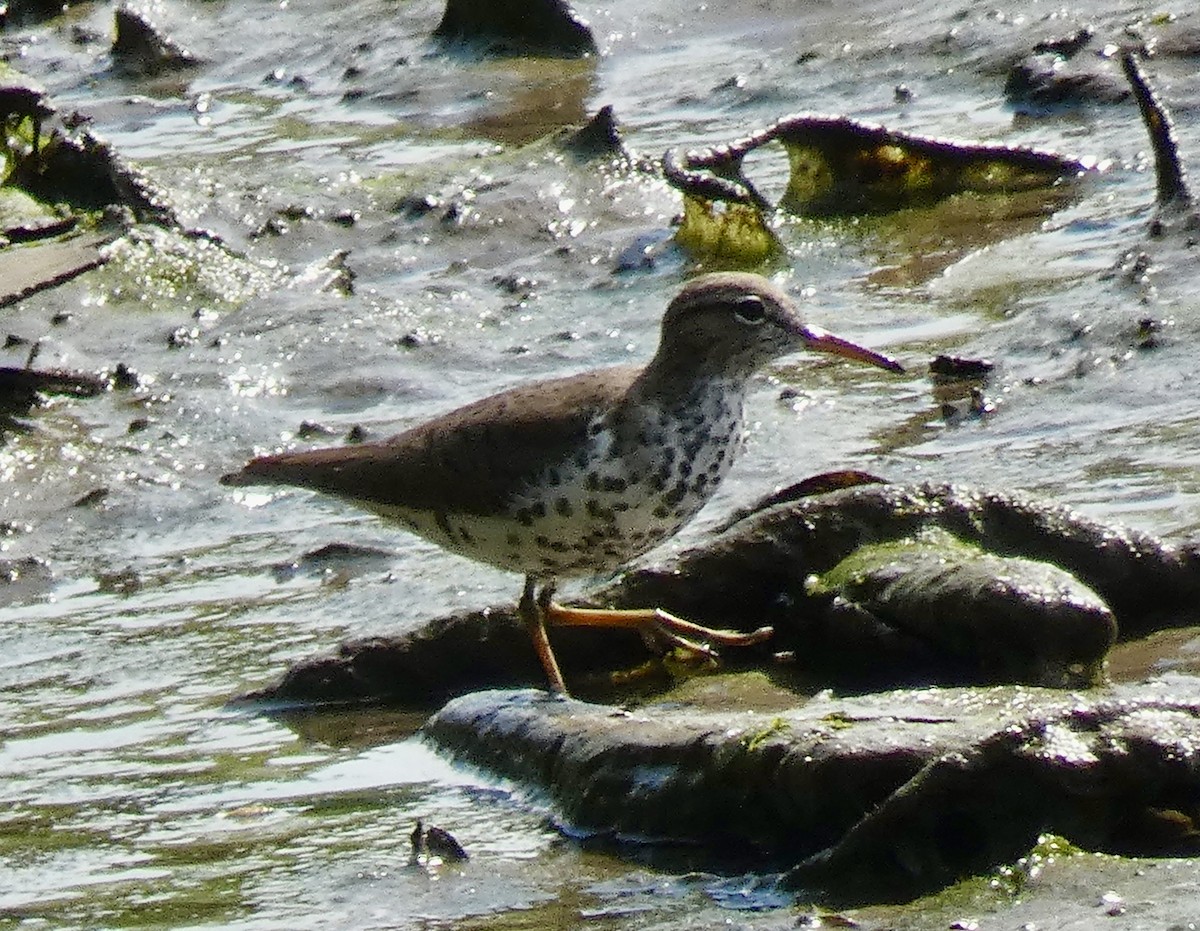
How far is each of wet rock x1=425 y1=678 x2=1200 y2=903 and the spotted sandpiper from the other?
140 cm

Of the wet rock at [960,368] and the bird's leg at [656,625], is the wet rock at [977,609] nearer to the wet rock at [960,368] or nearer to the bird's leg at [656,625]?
the bird's leg at [656,625]

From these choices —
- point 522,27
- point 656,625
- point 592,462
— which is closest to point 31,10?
point 522,27

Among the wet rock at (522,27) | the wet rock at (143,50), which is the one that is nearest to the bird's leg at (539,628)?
the wet rock at (522,27)

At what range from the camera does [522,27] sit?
620 inches

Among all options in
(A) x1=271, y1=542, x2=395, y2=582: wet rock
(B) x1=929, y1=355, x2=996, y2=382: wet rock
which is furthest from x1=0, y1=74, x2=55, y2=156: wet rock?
(B) x1=929, y1=355, x2=996, y2=382: wet rock

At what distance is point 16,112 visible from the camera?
1249 cm

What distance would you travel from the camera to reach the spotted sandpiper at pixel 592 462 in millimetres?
6902

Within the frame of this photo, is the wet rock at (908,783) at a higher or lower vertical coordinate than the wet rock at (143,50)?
lower

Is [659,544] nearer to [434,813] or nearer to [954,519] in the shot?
[954,519]

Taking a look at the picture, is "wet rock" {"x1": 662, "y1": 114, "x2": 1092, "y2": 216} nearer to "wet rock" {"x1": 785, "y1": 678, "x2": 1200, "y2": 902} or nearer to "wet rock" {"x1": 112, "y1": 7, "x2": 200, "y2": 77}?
"wet rock" {"x1": 112, "y1": 7, "x2": 200, "y2": 77}

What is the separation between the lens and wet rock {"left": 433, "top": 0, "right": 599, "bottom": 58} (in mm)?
15539

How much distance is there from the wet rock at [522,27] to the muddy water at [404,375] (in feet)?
0.67

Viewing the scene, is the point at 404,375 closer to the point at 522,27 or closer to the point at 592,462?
the point at 592,462

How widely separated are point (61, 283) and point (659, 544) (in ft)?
16.2
